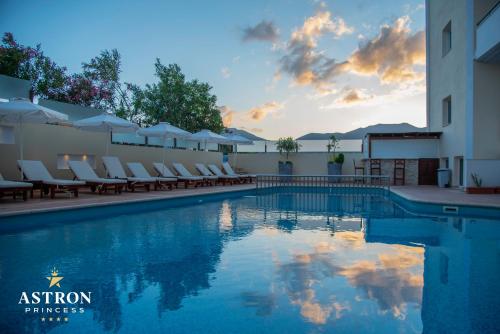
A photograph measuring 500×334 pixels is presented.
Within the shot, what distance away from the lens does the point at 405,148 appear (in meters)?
14.9

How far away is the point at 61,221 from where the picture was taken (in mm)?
6574

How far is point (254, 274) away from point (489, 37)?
33.3ft

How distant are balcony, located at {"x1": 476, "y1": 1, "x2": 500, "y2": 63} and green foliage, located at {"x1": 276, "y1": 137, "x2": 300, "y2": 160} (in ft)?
31.8

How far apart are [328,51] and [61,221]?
482 inches

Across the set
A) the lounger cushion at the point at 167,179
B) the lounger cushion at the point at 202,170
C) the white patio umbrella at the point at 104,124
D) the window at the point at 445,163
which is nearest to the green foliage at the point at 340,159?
the window at the point at 445,163

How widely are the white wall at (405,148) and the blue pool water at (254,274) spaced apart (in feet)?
27.5

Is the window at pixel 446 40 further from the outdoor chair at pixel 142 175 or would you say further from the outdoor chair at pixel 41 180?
the outdoor chair at pixel 41 180

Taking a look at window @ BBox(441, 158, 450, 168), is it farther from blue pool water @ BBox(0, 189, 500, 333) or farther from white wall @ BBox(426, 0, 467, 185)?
blue pool water @ BBox(0, 189, 500, 333)

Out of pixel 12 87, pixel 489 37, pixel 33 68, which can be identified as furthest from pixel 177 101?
pixel 489 37

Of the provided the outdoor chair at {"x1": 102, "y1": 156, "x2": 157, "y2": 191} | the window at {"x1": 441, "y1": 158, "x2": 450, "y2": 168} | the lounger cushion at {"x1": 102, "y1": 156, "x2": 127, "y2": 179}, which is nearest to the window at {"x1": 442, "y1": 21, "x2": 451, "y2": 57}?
the window at {"x1": 441, "y1": 158, "x2": 450, "y2": 168}

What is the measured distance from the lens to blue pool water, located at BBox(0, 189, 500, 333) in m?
2.53

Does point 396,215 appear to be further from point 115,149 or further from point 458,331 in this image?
point 115,149

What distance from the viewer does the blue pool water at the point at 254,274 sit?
253 centimetres

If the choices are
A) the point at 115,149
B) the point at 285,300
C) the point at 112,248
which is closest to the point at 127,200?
the point at 112,248
